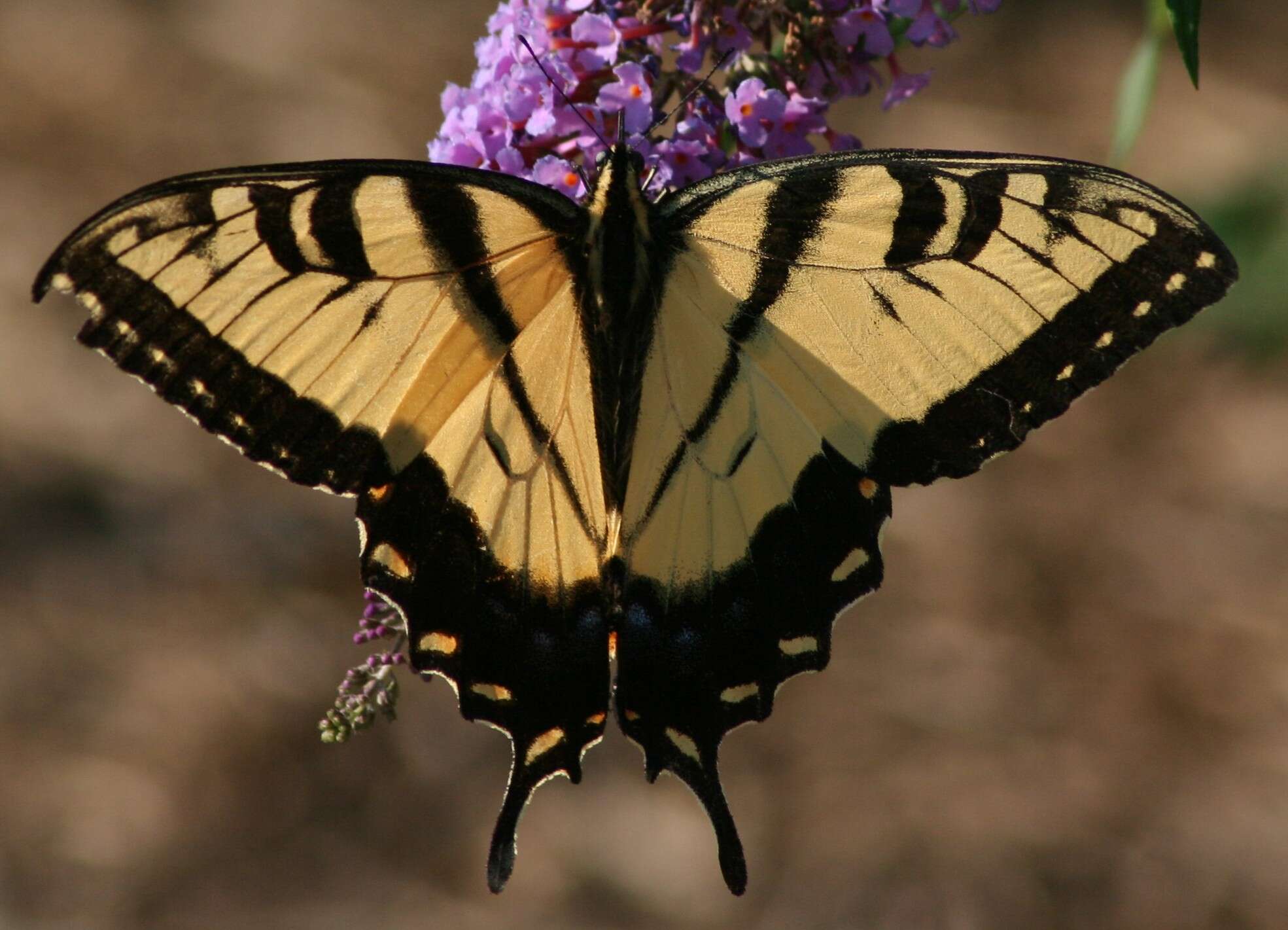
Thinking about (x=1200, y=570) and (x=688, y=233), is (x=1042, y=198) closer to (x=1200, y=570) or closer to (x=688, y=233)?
(x=688, y=233)

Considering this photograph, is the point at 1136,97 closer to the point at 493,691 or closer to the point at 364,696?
the point at 493,691

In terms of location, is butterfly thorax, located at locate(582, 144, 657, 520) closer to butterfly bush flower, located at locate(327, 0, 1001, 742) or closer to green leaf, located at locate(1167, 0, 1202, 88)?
butterfly bush flower, located at locate(327, 0, 1001, 742)

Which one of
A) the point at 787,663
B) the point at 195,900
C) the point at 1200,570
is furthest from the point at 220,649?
the point at 1200,570

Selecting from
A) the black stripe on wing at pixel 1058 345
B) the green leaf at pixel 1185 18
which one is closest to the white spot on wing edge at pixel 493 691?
the black stripe on wing at pixel 1058 345

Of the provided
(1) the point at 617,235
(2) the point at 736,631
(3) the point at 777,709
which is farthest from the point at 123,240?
(3) the point at 777,709

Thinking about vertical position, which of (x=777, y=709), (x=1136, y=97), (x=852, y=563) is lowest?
(x=852, y=563)

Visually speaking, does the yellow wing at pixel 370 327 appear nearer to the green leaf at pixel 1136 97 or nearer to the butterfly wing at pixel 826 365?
the butterfly wing at pixel 826 365

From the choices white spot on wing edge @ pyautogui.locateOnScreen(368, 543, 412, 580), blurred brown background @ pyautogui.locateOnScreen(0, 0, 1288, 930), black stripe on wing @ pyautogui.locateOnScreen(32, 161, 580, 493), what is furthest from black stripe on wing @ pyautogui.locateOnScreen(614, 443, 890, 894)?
blurred brown background @ pyautogui.locateOnScreen(0, 0, 1288, 930)
